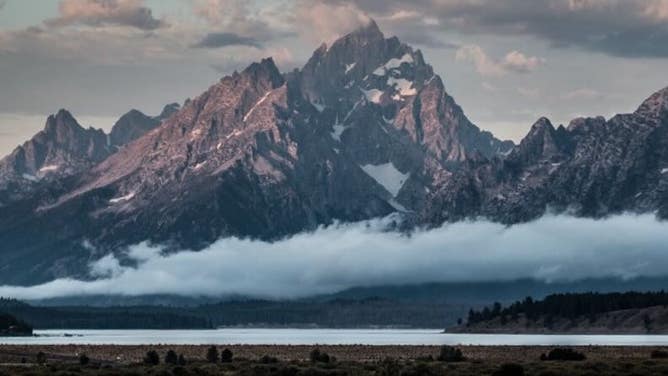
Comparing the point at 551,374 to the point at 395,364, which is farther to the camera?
the point at 395,364

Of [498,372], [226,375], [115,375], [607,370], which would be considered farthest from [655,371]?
[115,375]

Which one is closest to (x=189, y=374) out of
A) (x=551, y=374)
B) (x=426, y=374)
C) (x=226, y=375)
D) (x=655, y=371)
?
(x=226, y=375)

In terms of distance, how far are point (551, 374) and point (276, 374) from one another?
104 ft

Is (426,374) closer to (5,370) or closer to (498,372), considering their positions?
(498,372)

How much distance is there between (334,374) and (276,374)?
284 inches

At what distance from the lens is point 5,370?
194000 mm

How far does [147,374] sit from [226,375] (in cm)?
948

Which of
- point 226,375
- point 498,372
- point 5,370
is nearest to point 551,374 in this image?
point 498,372

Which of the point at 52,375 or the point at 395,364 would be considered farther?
the point at 395,364

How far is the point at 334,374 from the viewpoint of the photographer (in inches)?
7446

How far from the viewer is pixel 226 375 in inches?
7485

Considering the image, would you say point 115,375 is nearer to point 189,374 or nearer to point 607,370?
point 189,374

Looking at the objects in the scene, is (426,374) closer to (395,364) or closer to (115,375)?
(395,364)

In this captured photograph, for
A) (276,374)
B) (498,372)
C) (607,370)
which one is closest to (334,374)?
(276,374)
